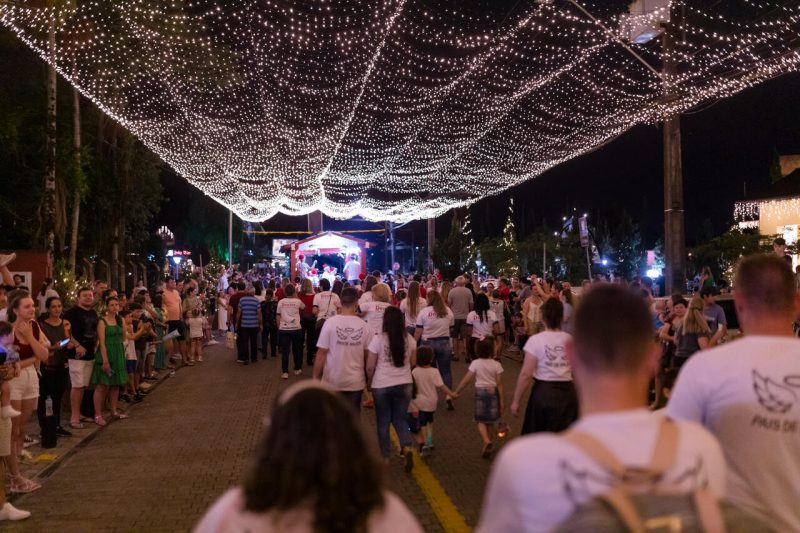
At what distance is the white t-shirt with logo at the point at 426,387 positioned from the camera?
810 centimetres

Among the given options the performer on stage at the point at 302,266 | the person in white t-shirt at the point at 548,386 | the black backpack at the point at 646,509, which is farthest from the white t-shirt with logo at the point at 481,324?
the performer on stage at the point at 302,266

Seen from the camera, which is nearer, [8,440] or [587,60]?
[8,440]

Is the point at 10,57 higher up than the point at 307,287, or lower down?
higher up

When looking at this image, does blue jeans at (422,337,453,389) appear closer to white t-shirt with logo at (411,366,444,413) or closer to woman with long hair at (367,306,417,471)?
white t-shirt with logo at (411,366,444,413)

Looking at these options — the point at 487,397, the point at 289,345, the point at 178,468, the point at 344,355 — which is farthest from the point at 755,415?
the point at 289,345

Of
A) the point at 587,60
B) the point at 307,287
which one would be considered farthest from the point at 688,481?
the point at 307,287

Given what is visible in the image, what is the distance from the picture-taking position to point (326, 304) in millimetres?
14602

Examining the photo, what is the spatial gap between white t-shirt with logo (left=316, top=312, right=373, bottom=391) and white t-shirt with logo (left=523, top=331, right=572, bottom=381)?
2060mm

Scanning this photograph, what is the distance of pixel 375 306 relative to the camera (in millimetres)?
10930

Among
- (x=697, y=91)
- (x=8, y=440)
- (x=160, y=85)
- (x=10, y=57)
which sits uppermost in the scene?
(x=10, y=57)

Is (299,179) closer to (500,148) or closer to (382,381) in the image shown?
(500,148)

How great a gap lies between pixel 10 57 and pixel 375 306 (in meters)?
19.5

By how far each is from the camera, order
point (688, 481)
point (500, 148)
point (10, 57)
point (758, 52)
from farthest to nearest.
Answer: point (10, 57) < point (500, 148) < point (758, 52) < point (688, 481)

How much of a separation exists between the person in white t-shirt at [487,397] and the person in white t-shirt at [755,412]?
531 cm
